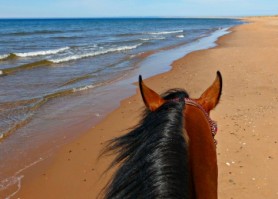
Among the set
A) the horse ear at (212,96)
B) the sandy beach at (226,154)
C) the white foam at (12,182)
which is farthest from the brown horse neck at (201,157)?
the white foam at (12,182)

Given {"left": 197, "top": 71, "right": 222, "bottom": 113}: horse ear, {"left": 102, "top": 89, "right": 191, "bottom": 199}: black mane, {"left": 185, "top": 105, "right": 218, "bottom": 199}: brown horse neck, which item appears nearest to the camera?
{"left": 102, "top": 89, "right": 191, "bottom": 199}: black mane

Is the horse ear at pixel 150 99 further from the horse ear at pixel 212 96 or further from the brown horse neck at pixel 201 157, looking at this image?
the horse ear at pixel 212 96

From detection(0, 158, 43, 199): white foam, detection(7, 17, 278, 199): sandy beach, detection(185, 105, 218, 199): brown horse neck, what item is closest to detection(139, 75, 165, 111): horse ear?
detection(185, 105, 218, 199): brown horse neck

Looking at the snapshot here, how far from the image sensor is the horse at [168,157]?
3.91ft

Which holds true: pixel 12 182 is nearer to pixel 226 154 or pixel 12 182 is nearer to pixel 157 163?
pixel 226 154

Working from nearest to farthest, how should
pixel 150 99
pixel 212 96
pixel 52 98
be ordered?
1. pixel 150 99
2. pixel 212 96
3. pixel 52 98

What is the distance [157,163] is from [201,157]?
333 millimetres

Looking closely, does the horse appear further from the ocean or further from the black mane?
the ocean

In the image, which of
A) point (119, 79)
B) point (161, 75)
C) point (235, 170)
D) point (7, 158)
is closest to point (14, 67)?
point (119, 79)

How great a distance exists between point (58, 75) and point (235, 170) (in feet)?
36.2

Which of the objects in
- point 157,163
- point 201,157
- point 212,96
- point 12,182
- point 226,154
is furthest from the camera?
point 226,154

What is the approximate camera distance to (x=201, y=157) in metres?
1.49

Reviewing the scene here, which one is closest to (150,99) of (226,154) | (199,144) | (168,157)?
(199,144)

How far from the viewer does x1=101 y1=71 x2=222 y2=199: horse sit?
3.91 feet
